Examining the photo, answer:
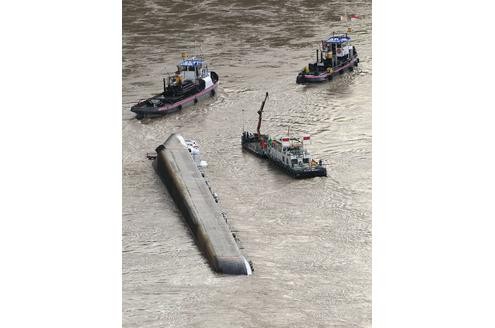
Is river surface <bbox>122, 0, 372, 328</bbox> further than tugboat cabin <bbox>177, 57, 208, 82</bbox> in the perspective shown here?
No

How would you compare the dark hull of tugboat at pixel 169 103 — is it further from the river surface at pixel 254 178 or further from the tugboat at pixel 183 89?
the river surface at pixel 254 178

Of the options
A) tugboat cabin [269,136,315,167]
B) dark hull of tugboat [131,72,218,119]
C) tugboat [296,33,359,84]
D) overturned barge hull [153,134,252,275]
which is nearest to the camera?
overturned barge hull [153,134,252,275]

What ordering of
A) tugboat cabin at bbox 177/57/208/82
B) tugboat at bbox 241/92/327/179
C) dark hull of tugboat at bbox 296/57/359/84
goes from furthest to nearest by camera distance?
dark hull of tugboat at bbox 296/57/359/84 → tugboat cabin at bbox 177/57/208/82 → tugboat at bbox 241/92/327/179

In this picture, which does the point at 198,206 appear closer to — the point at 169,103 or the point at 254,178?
the point at 254,178

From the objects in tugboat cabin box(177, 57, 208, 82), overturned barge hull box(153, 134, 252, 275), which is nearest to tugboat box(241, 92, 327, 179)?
overturned barge hull box(153, 134, 252, 275)

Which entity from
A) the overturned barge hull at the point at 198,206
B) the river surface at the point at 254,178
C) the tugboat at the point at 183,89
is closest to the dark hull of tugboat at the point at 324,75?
the river surface at the point at 254,178

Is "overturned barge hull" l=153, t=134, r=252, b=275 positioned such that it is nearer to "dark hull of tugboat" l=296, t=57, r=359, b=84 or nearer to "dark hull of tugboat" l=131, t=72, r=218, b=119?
"dark hull of tugboat" l=131, t=72, r=218, b=119
